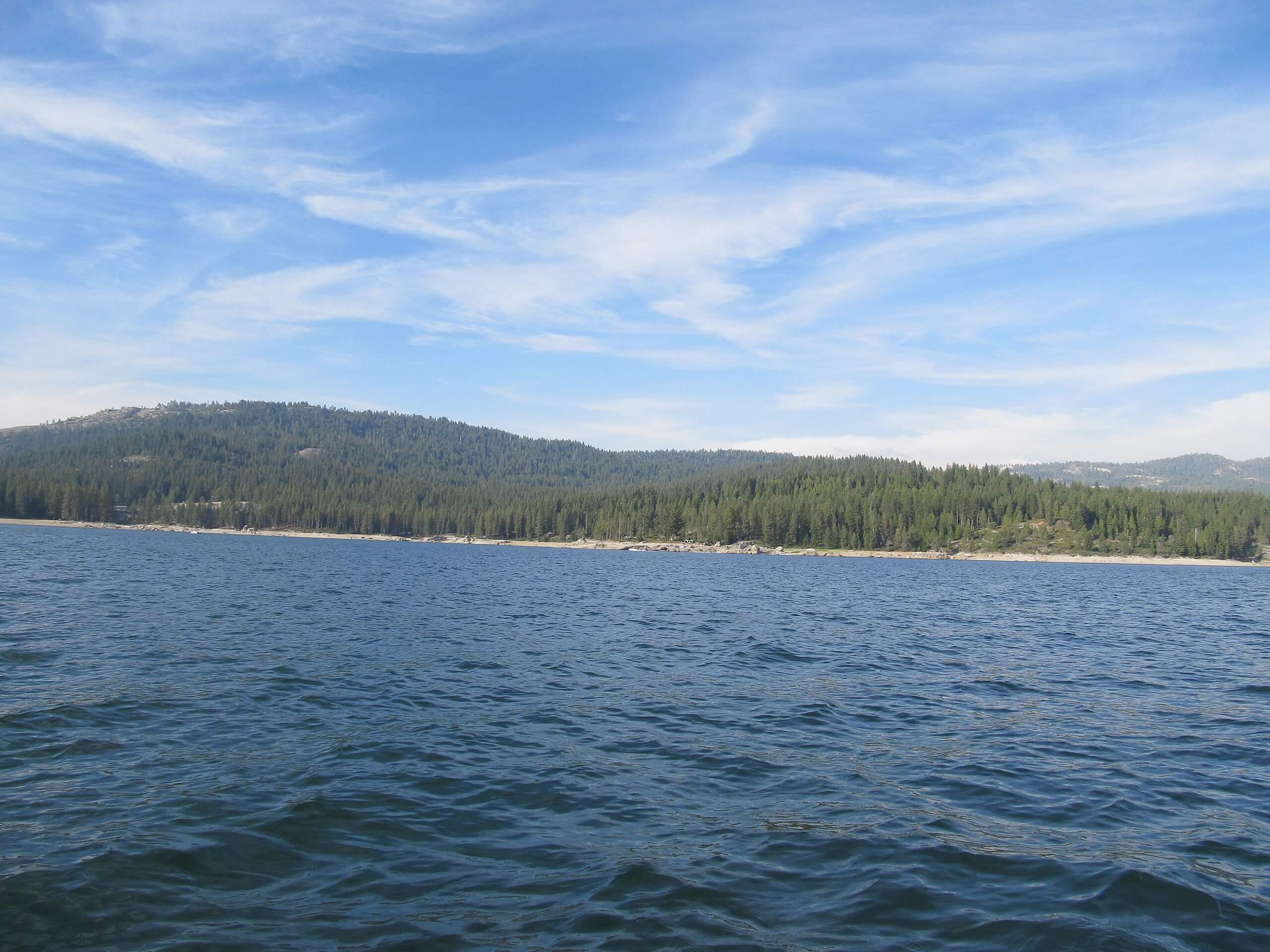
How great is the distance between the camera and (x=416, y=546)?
191000mm

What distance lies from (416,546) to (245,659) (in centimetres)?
17020

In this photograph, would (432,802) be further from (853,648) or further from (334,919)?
(853,648)

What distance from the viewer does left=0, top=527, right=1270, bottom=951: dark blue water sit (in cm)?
969

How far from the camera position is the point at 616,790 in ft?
47.9

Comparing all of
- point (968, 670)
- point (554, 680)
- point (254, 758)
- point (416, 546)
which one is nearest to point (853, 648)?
Answer: point (968, 670)

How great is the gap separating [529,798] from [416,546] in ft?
608

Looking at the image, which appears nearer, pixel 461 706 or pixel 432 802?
pixel 432 802

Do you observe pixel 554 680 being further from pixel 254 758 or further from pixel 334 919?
pixel 334 919

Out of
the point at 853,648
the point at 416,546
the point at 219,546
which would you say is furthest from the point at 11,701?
the point at 416,546

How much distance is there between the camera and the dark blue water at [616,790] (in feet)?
31.8

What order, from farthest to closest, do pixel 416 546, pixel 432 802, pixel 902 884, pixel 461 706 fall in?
pixel 416 546
pixel 461 706
pixel 432 802
pixel 902 884

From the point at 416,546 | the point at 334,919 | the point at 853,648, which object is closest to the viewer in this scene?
the point at 334,919

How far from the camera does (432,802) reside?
13.8m

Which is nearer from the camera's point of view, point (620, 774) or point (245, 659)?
point (620, 774)
